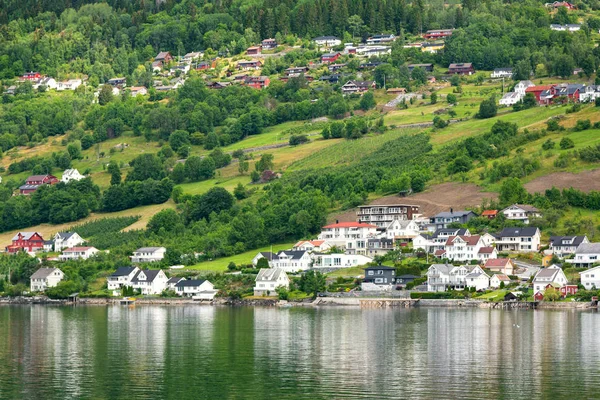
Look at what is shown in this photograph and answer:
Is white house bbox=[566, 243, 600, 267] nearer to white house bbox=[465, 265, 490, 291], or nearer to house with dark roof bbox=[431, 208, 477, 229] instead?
white house bbox=[465, 265, 490, 291]

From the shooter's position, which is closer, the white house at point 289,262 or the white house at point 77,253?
the white house at point 289,262

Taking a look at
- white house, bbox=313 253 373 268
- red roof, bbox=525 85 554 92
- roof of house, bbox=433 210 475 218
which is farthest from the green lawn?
red roof, bbox=525 85 554 92

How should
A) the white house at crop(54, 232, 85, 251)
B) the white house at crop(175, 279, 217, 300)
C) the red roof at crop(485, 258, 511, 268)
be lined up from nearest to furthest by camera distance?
1. the red roof at crop(485, 258, 511, 268)
2. the white house at crop(175, 279, 217, 300)
3. the white house at crop(54, 232, 85, 251)

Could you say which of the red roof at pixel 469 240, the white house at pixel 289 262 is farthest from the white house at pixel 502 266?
the white house at pixel 289 262

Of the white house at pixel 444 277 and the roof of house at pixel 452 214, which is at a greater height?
the roof of house at pixel 452 214

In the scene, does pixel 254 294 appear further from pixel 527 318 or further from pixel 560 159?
pixel 560 159

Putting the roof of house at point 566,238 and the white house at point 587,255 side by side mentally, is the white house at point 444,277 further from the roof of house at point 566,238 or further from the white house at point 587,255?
the roof of house at point 566,238
